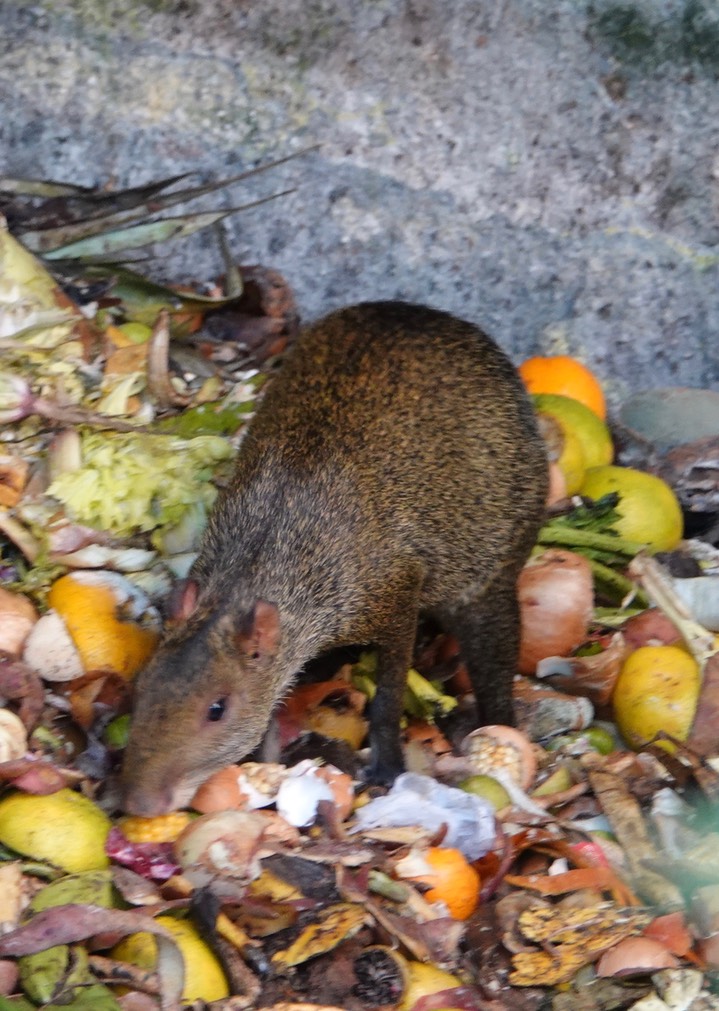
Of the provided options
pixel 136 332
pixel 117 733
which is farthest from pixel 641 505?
pixel 117 733

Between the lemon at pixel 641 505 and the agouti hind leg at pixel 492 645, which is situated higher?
the lemon at pixel 641 505

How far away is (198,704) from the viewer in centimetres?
341

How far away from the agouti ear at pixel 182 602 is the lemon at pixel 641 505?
209 cm

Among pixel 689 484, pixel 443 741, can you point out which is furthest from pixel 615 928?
pixel 689 484

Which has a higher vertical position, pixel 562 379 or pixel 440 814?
pixel 562 379

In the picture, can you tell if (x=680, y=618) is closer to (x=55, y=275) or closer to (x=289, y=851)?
(x=289, y=851)

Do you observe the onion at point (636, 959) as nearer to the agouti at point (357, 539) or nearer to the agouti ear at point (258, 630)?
the agouti at point (357, 539)

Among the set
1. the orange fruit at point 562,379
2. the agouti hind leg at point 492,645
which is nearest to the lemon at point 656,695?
the agouti hind leg at point 492,645

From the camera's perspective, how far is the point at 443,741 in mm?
4465

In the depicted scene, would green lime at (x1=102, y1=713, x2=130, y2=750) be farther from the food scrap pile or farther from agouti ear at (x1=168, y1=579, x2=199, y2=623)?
agouti ear at (x1=168, y1=579, x2=199, y2=623)

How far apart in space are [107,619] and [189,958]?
126 cm

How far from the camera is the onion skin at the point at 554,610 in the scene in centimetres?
467

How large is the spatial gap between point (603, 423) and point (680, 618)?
1180 mm

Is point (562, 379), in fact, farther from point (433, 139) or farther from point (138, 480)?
point (138, 480)
